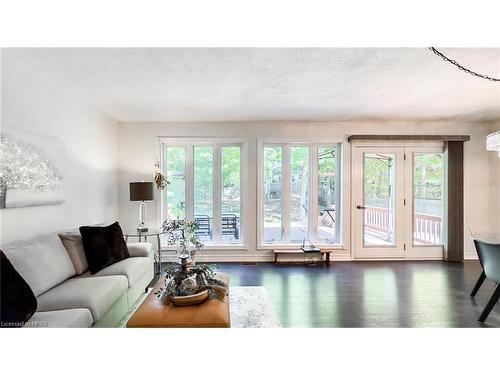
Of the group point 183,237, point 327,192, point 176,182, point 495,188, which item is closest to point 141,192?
point 176,182

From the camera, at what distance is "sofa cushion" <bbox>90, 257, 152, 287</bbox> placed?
2580mm

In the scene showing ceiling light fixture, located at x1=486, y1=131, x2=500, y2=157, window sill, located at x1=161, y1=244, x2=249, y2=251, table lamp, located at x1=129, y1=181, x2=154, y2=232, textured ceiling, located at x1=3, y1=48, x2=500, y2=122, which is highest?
textured ceiling, located at x1=3, y1=48, x2=500, y2=122

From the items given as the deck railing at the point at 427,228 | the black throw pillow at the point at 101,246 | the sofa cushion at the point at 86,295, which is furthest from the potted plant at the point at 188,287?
the deck railing at the point at 427,228

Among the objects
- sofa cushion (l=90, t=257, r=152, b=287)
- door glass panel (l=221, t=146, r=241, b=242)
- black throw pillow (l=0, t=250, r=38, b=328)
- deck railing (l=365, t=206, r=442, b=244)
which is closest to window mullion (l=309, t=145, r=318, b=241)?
deck railing (l=365, t=206, r=442, b=244)

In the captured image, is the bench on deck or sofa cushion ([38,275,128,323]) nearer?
sofa cushion ([38,275,128,323])

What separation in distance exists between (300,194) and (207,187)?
174cm

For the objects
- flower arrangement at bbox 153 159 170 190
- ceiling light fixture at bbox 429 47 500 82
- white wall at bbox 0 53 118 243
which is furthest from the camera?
flower arrangement at bbox 153 159 170 190

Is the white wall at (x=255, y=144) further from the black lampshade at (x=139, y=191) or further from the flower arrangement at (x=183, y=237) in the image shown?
the black lampshade at (x=139, y=191)

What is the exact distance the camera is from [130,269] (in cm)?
268

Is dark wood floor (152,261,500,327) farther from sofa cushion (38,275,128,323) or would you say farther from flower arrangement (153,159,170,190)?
flower arrangement (153,159,170,190)

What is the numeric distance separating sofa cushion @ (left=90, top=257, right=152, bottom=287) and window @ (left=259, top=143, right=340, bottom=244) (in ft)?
7.32

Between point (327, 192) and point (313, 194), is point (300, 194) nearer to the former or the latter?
point (313, 194)

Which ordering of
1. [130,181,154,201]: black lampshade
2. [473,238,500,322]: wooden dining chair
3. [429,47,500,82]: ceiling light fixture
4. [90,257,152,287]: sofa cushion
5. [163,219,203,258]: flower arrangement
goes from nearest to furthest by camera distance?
[429,47,500,82]: ceiling light fixture < [473,238,500,322]: wooden dining chair < [90,257,152,287]: sofa cushion < [130,181,154,201]: black lampshade < [163,219,203,258]: flower arrangement
